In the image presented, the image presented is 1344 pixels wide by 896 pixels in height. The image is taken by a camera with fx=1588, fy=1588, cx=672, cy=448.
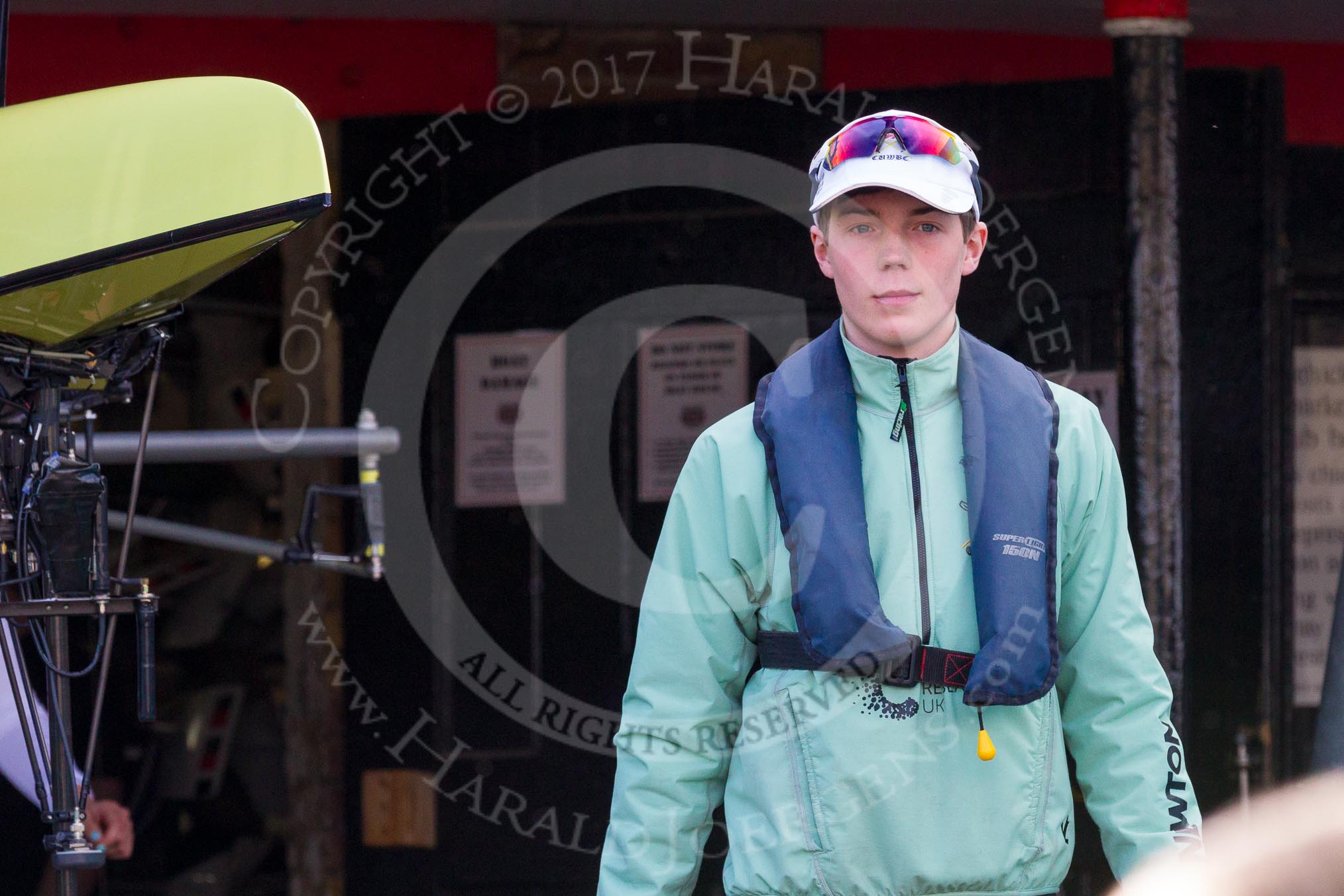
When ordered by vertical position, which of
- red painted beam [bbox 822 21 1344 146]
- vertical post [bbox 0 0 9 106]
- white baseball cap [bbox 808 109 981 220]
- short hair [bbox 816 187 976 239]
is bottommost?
short hair [bbox 816 187 976 239]

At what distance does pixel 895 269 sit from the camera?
74.7 inches

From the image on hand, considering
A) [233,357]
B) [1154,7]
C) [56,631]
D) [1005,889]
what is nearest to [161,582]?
[233,357]

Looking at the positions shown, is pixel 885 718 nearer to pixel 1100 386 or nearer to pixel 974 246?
pixel 974 246

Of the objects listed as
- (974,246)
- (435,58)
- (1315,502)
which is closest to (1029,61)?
(1315,502)

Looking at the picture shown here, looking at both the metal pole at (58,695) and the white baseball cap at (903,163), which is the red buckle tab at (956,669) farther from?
the metal pole at (58,695)

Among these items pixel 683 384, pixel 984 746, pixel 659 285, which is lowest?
pixel 984 746

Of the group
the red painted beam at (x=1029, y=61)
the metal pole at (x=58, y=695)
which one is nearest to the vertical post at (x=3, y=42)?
the metal pole at (x=58, y=695)

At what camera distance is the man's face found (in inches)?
74.6

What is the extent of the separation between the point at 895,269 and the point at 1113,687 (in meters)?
0.56

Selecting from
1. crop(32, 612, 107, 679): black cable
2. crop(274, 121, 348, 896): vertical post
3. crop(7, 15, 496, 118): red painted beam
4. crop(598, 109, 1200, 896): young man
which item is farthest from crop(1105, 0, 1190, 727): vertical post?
crop(274, 121, 348, 896): vertical post

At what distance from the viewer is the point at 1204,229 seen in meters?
3.82

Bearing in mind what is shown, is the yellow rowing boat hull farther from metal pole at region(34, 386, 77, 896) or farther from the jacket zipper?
the jacket zipper

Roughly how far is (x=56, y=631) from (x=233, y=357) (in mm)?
3599

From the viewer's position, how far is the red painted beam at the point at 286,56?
3896 millimetres
